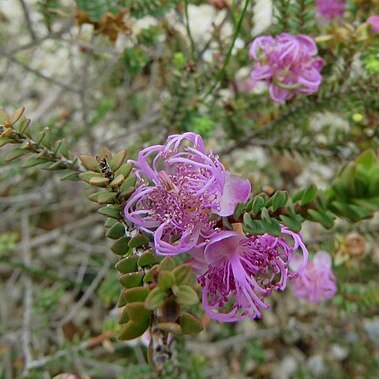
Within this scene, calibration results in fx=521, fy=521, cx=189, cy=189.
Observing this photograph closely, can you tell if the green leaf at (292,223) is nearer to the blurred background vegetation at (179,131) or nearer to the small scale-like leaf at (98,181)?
the small scale-like leaf at (98,181)

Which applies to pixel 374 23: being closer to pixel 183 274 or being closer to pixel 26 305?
pixel 183 274

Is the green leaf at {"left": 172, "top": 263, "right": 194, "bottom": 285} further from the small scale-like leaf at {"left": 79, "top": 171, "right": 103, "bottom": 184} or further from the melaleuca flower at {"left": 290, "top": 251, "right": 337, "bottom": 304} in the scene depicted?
the melaleuca flower at {"left": 290, "top": 251, "right": 337, "bottom": 304}

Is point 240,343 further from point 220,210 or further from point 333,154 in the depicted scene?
point 220,210

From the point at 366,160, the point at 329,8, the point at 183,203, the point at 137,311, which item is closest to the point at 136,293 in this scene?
the point at 137,311

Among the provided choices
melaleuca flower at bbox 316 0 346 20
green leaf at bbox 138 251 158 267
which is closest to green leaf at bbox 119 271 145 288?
green leaf at bbox 138 251 158 267

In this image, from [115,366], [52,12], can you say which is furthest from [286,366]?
[52,12]

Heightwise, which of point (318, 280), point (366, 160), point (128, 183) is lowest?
point (318, 280)

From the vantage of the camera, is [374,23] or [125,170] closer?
[125,170]
